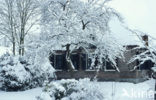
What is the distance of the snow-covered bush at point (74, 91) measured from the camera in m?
12.3

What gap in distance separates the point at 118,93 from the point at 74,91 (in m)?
5.09

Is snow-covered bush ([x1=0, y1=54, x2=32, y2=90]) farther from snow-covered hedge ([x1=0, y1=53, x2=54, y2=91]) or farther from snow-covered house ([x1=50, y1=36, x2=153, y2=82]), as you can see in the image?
snow-covered house ([x1=50, y1=36, x2=153, y2=82])

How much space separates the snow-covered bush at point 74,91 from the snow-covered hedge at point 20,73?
270 inches

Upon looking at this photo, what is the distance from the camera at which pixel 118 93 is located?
55.0 ft

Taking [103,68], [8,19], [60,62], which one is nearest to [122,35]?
[103,68]

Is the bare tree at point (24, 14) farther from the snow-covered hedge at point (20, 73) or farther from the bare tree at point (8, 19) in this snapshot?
the snow-covered hedge at point (20, 73)

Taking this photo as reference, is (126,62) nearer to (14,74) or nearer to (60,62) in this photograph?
(60,62)

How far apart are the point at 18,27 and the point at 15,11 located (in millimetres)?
1921

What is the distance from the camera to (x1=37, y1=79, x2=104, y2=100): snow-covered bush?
12.3 meters

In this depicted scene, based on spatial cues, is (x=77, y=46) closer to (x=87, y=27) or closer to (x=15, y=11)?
(x=87, y=27)

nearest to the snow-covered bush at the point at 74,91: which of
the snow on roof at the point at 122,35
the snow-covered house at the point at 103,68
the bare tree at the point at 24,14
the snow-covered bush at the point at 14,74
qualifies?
the snow-covered bush at the point at 14,74

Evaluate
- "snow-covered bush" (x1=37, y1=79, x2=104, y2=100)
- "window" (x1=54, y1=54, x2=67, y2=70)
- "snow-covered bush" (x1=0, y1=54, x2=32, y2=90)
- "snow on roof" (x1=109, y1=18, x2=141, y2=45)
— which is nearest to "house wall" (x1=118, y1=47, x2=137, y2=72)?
"snow on roof" (x1=109, y1=18, x2=141, y2=45)

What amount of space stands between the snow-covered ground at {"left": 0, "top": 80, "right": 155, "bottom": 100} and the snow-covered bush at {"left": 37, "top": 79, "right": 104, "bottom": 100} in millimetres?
1075

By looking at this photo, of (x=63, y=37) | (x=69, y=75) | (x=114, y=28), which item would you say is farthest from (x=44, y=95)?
(x=114, y=28)
